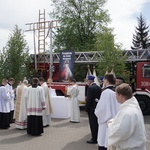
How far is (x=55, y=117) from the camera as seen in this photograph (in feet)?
45.0

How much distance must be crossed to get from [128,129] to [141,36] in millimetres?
51890

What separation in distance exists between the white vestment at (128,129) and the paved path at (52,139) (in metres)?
4.38

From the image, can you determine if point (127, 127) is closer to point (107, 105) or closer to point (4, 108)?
point (107, 105)

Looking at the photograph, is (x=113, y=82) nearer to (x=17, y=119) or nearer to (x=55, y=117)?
(x=17, y=119)

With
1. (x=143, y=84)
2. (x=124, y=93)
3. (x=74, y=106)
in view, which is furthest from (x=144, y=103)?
(x=124, y=93)

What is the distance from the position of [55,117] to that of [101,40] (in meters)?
7.87

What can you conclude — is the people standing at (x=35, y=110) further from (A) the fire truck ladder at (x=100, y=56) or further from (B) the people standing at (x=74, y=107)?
(A) the fire truck ladder at (x=100, y=56)

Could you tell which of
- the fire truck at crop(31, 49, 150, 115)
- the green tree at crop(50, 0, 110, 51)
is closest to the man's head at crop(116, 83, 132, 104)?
the fire truck at crop(31, 49, 150, 115)

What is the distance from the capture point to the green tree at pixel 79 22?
3675 cm

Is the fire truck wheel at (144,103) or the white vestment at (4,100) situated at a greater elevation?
the white vestment at (4,100)

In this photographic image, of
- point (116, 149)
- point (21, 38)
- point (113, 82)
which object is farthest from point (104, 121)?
point (21, 38)

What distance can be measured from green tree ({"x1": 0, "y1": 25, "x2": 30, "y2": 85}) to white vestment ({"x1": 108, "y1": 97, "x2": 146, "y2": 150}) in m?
21.7

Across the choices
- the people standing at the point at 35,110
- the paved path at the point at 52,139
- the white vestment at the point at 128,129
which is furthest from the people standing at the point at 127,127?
the people standing at the point at 35,110

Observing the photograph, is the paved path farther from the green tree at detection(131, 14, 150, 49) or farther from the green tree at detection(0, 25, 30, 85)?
the green tree at detection(131, 14, 150, 49)
